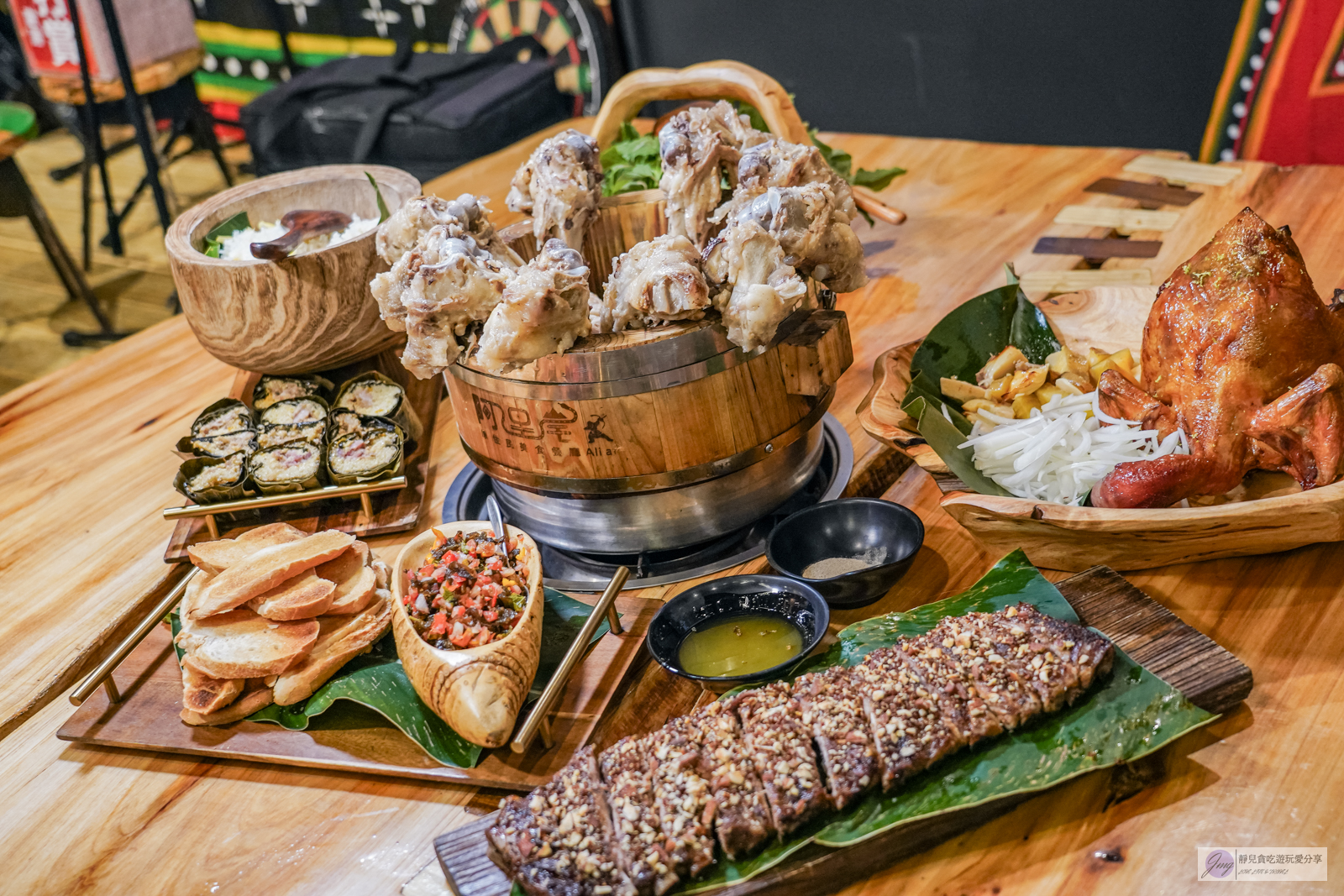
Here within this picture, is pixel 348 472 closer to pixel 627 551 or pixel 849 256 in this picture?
pixel 627 551

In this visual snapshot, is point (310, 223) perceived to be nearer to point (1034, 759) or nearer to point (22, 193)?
point (1034, 759)

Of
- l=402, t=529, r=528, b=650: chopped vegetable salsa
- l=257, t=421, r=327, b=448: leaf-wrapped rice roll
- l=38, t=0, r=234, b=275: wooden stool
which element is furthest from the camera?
l=38, t=0, r=234, b=275: wooden stool

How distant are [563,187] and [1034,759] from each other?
1.23m

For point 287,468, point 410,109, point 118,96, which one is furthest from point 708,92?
point 118,96

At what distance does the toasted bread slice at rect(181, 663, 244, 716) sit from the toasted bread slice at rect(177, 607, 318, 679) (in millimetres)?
22

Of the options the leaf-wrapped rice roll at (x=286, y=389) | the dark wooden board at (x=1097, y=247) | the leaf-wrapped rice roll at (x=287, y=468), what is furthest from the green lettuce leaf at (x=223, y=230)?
the dark wooden board at (x=1097, y=247)

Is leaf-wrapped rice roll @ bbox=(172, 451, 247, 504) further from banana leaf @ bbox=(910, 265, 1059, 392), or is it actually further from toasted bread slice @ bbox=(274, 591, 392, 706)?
banana leaf @ bbox=(910, 265, 1059, 392)

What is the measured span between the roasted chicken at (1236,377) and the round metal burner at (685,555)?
501 millimetres

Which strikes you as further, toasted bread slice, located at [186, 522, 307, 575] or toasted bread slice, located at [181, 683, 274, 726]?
toasted bread slice, located at [186, 522, 307, 575]

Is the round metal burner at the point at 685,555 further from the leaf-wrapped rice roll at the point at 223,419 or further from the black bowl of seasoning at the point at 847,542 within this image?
the leaf-wrapped rice roll at the point at 223,419

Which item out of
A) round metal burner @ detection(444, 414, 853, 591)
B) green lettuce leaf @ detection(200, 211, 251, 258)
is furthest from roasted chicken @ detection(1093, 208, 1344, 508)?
green lettuce leaf @ detection(200, 211, 251, 258)

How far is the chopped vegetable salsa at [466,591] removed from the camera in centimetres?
160

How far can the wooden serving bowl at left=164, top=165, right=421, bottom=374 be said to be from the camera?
2.28 meters

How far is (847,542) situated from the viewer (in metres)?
1.86
